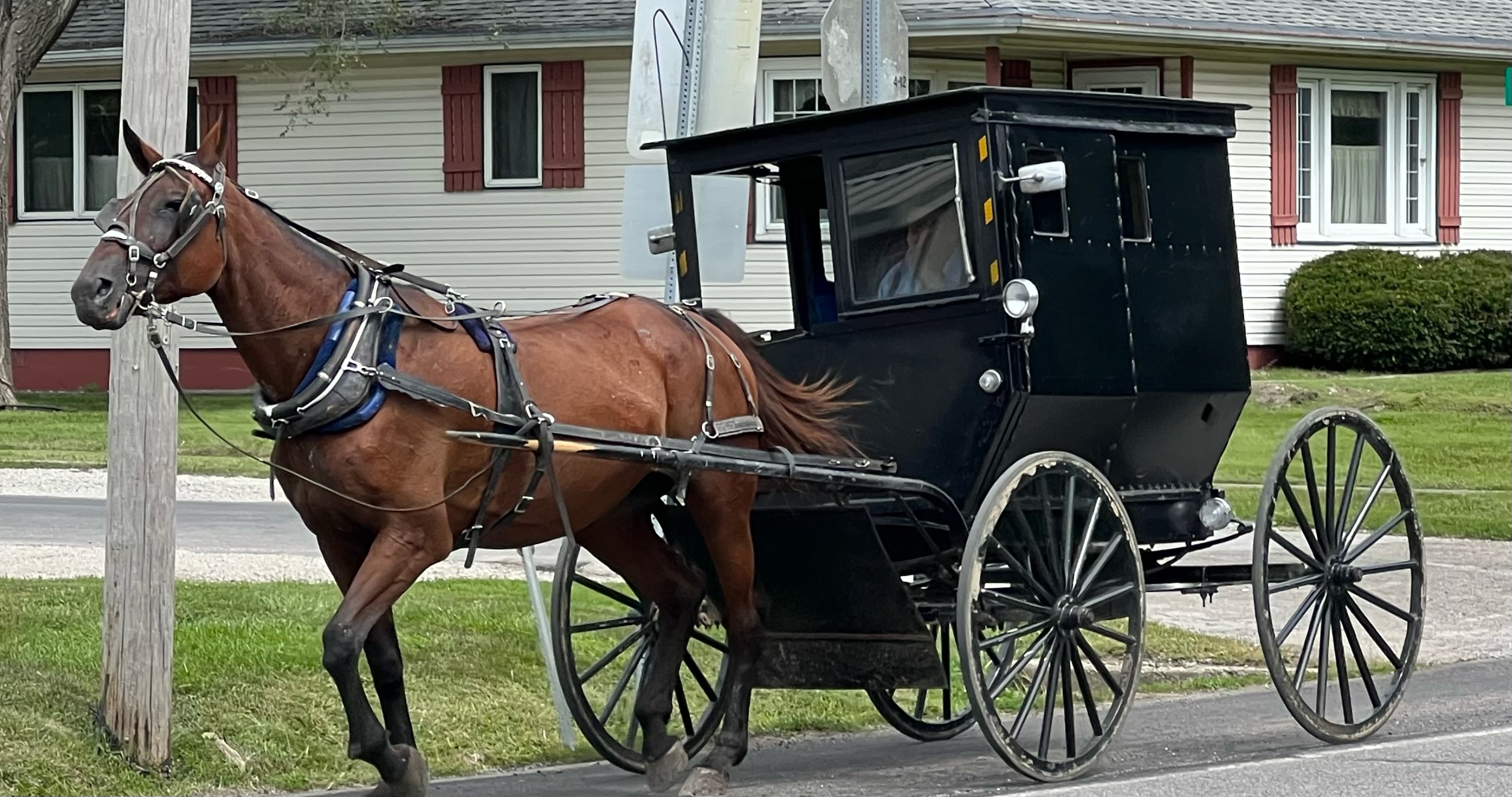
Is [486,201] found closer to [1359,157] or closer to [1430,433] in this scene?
[1359,157]

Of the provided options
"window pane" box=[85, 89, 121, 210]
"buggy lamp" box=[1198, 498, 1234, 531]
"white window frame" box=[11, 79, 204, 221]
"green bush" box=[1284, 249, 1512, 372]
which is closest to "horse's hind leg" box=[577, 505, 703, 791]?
"buggy lamp" box=[1198, 498, 1234, 531]

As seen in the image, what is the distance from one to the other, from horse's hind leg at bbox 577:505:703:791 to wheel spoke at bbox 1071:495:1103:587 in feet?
4.66

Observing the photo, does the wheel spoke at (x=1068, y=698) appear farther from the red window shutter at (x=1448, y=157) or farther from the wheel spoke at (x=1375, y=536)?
the red window shutter at (x=1448, y=157)

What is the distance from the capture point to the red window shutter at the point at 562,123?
73.2 feet

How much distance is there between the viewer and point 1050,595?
7.47 m

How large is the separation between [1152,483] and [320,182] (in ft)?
54.4

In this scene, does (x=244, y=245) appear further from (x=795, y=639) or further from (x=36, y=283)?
(x=36, y=283)

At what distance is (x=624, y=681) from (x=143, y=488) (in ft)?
6.51

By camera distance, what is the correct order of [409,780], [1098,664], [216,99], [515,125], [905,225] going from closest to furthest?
[409,780]
[1098,664]
[905,225]
[515,125]
[216,99]

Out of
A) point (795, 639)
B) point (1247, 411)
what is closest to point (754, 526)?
point (795, 639)

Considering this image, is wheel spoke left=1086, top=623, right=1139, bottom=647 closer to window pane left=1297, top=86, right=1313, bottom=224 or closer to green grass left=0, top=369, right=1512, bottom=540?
green grass left=0, top=369, right=1512, bottom=540

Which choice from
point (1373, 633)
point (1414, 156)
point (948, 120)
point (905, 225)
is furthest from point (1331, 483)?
point (1414, 156)

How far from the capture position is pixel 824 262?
902 centimetres

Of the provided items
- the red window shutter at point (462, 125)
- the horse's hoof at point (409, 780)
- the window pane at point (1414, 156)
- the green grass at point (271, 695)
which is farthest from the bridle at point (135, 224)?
the window pane at point (1414, 156)
